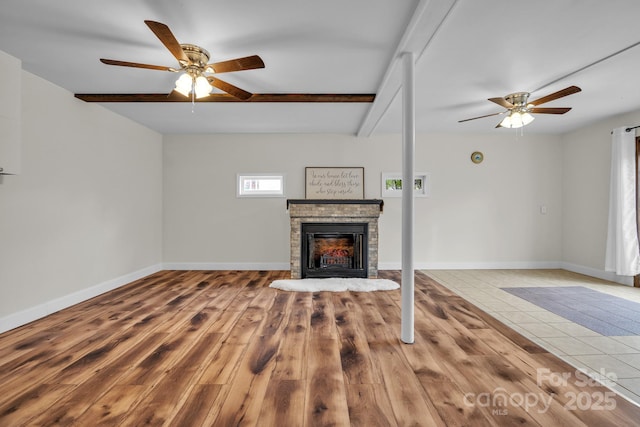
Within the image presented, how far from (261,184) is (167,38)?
131 inches

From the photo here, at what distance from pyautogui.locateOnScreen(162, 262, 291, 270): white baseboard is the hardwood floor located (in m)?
1.96

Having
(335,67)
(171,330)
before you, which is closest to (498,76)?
(335,67)

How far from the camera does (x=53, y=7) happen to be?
1926 millimetres

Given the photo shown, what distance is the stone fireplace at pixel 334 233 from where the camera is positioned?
14.6 ft

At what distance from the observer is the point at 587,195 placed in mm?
4684

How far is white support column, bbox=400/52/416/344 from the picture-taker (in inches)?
90.6

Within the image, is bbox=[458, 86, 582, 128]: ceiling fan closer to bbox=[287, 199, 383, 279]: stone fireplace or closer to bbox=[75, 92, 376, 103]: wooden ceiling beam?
bbox=[75, 92, 376, 103]: wooden ceiling beam

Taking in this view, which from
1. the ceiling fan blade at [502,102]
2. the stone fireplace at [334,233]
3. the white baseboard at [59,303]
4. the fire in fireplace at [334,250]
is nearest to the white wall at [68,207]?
the white baseboard at [59,303]

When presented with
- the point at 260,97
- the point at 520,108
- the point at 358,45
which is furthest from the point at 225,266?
the point at 520,108

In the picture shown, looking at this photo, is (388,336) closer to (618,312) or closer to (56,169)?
(618,312)

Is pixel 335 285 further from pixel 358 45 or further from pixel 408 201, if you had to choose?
pixel 358 45

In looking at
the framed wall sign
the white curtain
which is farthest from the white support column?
the white curtain

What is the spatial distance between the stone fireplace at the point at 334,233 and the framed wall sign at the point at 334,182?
1.98 ft

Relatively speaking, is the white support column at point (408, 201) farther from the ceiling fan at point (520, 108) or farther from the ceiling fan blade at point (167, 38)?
the ceiling fan blade at point (167, 38)
